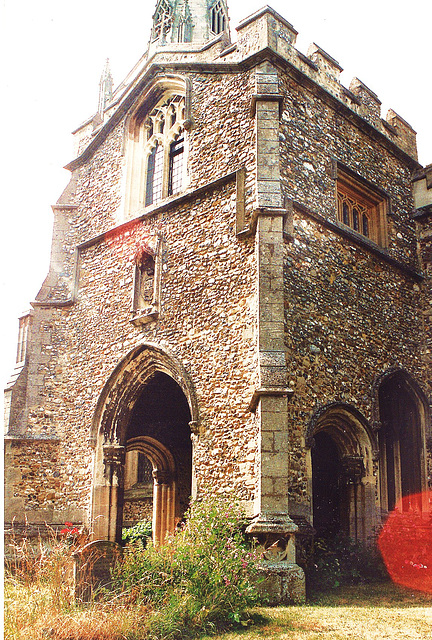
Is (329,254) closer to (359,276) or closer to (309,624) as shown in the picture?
(359,276)

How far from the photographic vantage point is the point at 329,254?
38.7 feet

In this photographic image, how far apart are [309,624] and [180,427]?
28.4 ft

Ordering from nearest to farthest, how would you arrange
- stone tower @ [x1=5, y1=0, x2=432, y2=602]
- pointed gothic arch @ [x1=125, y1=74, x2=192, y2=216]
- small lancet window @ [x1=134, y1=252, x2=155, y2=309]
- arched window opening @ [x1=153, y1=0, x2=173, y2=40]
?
stone tower @ [x1=5, y1=0, x2=432, y2=602] < small lancet window @ [x1=134, y1=252, x2=155, y2=309] < pointed gothic arch @ [x1=125, y1=74, x2=192, y2=216] < arched window opening @ [x1=153, y1=0, x2=173, y2=40]

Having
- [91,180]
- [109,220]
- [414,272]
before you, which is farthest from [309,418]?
[91,180]

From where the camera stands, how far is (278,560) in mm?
8688

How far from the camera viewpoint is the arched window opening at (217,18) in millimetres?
16188

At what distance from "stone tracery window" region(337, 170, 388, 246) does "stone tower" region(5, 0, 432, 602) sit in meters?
0.05

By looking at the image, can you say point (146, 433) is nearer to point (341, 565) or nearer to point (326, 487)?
point (326, 487)

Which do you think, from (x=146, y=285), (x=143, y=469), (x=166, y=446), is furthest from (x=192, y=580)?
(x=143, y=469)

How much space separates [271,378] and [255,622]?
136 inches

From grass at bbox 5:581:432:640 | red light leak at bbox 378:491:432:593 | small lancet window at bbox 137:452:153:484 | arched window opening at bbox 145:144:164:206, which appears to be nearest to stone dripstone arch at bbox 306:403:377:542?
red light leak at bbox 378:491:432:593

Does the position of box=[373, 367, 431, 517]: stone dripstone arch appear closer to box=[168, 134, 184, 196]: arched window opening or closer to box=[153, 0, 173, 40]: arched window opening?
box=[168, 134, 184, 196]: arched window opening

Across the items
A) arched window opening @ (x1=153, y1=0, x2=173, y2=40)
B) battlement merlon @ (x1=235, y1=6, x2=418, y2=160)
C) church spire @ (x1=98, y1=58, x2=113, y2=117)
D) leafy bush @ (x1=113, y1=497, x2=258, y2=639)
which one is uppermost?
arched window opening @ (x1=153, y1=0, x2=173, y2=40)

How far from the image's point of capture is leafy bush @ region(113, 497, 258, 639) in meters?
6.85
